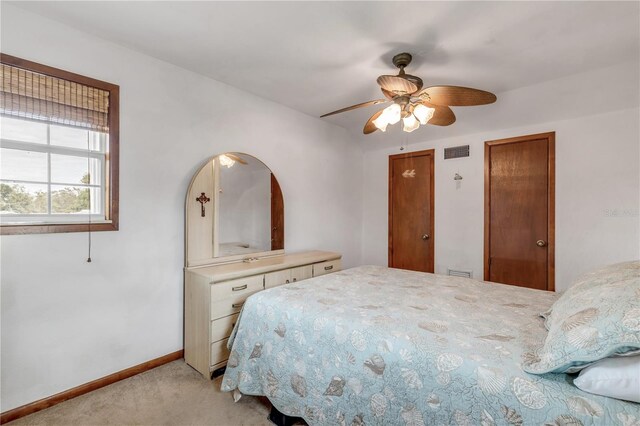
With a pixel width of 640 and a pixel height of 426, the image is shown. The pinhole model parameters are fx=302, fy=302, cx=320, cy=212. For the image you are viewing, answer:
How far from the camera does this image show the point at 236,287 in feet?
7.87

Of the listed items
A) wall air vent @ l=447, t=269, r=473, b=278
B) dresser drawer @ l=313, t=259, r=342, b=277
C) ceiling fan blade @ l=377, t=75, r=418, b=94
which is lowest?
wall air vent @ l=447, t=269, r=473, b=278

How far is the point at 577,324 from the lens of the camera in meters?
1.10

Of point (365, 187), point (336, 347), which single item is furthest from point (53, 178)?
point (365, 187)

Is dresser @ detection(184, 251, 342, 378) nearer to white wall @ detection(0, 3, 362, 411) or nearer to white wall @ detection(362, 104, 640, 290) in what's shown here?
white wall @ detection(0, 3, 362, 411)

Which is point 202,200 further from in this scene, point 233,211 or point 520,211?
point 520,211

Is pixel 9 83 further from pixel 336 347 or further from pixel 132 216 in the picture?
pixel 336 347

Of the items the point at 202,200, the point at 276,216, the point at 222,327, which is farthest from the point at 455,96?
the point at 222,327

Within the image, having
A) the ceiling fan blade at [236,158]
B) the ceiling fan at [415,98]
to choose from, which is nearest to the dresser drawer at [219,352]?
the ceiling fan blade at [236,158]

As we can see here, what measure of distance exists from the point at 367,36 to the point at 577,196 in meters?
2.70

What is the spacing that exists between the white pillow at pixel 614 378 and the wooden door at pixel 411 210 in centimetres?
314

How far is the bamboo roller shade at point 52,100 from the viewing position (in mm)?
1860

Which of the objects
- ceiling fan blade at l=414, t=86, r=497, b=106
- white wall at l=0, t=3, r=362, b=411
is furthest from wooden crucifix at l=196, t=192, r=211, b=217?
ceiling fan blade at l=414, t=86, r=497, b=106

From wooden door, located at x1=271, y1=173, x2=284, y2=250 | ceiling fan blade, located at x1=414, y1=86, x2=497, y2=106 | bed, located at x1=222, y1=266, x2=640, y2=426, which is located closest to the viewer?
bed, located at x1=222, y1=266, x2=640, y2=426

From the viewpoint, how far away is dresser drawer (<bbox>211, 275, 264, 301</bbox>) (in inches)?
89.8
